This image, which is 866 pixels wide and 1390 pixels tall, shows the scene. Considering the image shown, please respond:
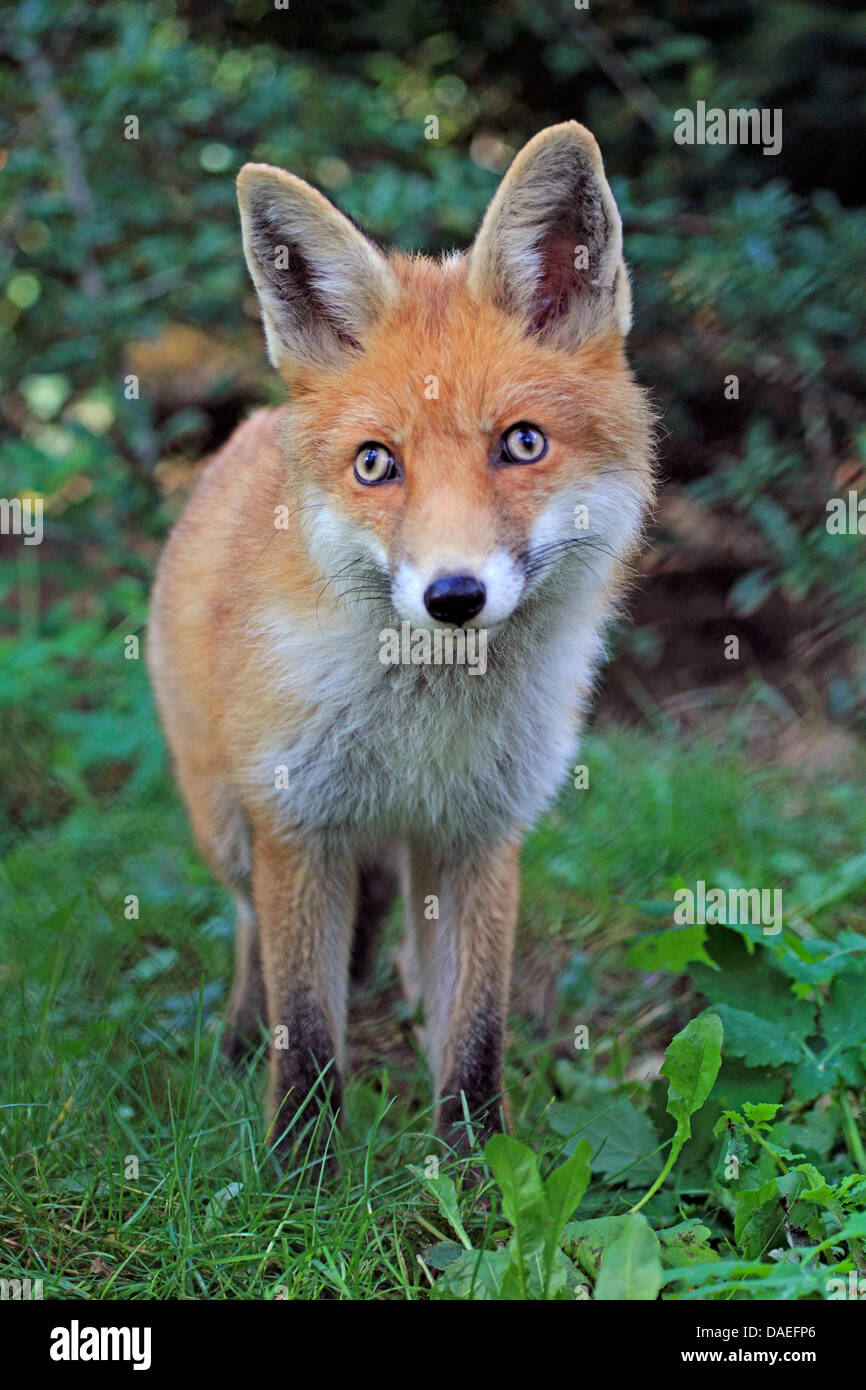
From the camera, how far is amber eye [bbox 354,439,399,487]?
2.44 meters

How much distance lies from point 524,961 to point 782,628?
2559 millimetres

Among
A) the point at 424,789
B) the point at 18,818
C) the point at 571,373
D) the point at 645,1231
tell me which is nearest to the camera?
the point at 645,1231

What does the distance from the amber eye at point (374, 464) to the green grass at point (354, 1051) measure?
1.13 metres

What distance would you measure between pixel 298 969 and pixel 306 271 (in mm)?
1509

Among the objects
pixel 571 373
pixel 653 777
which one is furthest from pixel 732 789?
pixel 571 373

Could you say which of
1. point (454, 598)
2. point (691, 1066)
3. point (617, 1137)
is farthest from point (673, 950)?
point (454, 598)

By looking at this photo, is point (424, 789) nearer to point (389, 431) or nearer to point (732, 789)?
point (389, 431)

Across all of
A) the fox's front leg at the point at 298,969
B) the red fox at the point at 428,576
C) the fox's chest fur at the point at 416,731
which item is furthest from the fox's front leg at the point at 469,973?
the fox's front leg at the point at 298,969

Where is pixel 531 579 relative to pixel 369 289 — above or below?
below

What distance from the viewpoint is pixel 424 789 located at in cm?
277

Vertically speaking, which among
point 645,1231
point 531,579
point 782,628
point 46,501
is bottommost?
point 645,1231

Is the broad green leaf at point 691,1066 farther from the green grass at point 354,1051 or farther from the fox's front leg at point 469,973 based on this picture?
the fox's front leg at point 469,973

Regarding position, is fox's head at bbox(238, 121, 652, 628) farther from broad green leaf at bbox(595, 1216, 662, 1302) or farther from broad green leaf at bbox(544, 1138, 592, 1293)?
broad green leaf at bbox(595, 1216, 662, 1302)

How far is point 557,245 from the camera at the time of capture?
264cm
